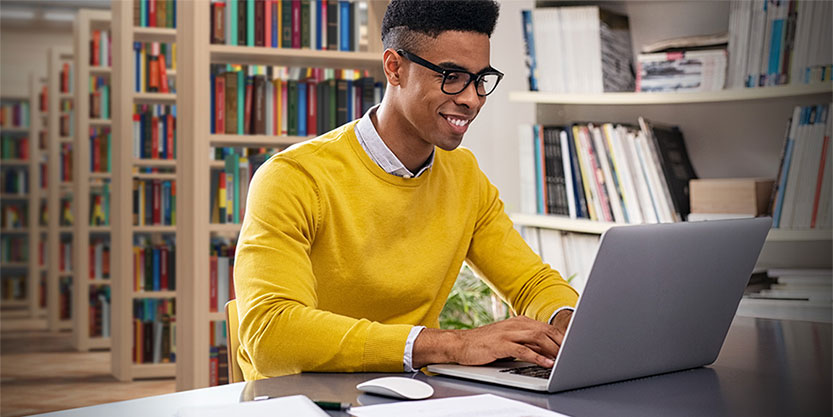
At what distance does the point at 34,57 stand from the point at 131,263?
500 cm

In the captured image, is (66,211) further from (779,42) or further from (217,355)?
(779,42)

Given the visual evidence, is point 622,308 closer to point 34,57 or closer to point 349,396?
point 349,396

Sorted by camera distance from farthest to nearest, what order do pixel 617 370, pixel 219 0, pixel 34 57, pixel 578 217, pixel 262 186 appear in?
pixel 34 57 < pixel 219 0 < pixel 578 217 < pixel 262 186 < pixel 617 370

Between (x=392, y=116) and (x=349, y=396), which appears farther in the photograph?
→ (x=392, y=116)

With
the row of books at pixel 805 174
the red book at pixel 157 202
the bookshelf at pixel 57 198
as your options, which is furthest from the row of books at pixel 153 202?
the row of books at pixel 805 174

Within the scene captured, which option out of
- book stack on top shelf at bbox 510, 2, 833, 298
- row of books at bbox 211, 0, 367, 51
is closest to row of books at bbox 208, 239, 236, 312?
row of books at bbox 211, 0, 367, 51

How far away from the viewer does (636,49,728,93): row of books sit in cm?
254

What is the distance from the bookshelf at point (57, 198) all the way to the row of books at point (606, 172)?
15.3 ft

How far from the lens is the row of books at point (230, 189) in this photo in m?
3.15

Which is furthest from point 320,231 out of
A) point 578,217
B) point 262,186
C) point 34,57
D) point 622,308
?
point 34,57

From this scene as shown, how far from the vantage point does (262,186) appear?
1432 mm

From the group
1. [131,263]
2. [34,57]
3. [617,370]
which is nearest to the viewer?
[617,370]

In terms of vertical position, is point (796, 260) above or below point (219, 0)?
below

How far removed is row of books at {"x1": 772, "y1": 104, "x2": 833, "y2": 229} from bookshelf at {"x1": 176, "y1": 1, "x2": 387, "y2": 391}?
141 cm
